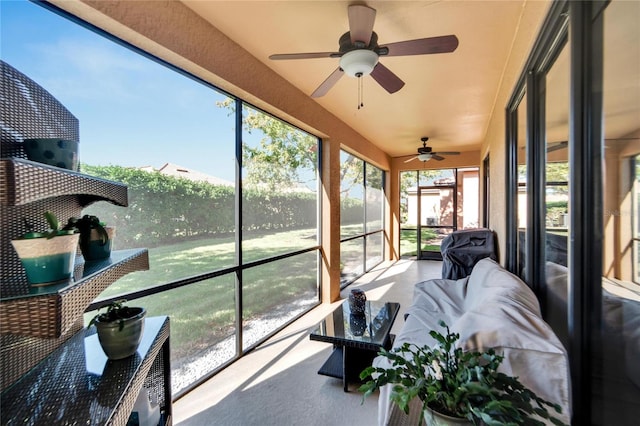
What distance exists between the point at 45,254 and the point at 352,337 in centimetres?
190

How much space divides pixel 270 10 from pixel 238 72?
0.64 meters

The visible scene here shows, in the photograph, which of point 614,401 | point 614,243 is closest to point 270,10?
point 614,243

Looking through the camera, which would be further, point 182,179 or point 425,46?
point 182,179

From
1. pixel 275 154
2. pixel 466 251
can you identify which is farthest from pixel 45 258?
pixel 466 251

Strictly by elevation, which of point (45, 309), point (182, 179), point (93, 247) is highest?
point (182, 179)

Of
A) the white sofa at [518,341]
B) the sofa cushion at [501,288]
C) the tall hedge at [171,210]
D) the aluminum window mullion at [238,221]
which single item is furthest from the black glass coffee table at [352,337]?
the tall hedge at [171,210]

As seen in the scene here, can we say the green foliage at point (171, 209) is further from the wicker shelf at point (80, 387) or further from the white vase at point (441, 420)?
the white vase at point (441, 420)

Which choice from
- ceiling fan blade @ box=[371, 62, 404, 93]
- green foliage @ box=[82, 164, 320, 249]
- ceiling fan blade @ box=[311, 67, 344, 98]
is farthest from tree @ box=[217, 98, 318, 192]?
ceiling fan blade @ box=[371, 62, 404, 93]

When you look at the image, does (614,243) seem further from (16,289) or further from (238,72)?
(238,72)

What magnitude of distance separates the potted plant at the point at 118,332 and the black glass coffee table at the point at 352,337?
4.34 ft

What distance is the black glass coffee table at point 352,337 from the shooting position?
2.11 m

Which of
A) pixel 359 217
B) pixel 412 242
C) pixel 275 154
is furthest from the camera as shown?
pixel 412 242

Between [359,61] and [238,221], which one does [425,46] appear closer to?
[359,61]

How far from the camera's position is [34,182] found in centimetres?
80
